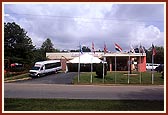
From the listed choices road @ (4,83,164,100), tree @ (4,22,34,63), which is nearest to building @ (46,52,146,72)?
tree @ (4,22,34,63)

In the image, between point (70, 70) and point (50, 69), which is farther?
point (70, 70)

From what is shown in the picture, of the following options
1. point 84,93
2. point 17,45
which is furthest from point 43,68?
point 84,93

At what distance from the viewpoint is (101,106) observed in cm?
1184

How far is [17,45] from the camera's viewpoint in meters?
60.9

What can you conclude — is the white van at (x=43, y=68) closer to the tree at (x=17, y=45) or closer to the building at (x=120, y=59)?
the building at (x=120, y=59)

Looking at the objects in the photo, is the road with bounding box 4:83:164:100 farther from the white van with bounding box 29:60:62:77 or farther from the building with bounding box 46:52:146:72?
the building with bounding box 46:52:146:72

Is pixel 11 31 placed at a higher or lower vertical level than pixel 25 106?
higher

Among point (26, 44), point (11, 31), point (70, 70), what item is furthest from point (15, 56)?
point (70, 70)

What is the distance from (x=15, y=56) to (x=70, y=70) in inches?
505

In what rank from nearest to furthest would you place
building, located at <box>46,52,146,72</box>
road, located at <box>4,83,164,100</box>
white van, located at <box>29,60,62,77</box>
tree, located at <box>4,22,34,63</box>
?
1. road, located at <box>4,83,164,100</box>
2. white van, located at <box>29,60,62,77</box>
3. building, located at <box>46,52,146,72</box>
4. tree, located at <box>4,22,34,63</box>

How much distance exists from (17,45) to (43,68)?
20.7 m

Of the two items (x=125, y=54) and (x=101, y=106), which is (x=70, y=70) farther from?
(x=101, y=106)

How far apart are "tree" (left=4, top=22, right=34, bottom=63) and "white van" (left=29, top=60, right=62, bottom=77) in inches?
526

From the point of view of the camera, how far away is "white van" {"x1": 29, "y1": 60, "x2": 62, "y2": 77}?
4029 cm
